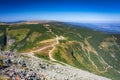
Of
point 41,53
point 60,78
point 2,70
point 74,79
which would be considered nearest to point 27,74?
point 2,70

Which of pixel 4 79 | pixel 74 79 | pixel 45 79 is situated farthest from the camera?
pixel 74 79

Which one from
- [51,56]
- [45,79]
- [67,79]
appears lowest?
[51,56]

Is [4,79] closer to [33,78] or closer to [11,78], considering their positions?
[11,78]

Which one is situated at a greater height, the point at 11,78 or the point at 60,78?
the point at 11,78

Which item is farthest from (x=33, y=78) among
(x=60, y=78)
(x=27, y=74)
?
(x=60, y=78)

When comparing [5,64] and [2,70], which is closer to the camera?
[2,70]

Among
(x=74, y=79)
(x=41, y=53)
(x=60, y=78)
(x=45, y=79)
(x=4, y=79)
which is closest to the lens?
(x=4, y=79)

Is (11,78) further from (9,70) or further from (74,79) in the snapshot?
(74,79)

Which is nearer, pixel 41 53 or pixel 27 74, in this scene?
pixel 27 74

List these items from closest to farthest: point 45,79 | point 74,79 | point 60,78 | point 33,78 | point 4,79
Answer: point 4,79 → point 33,78 → point 45,79 → point 60,78 → point 74,79
